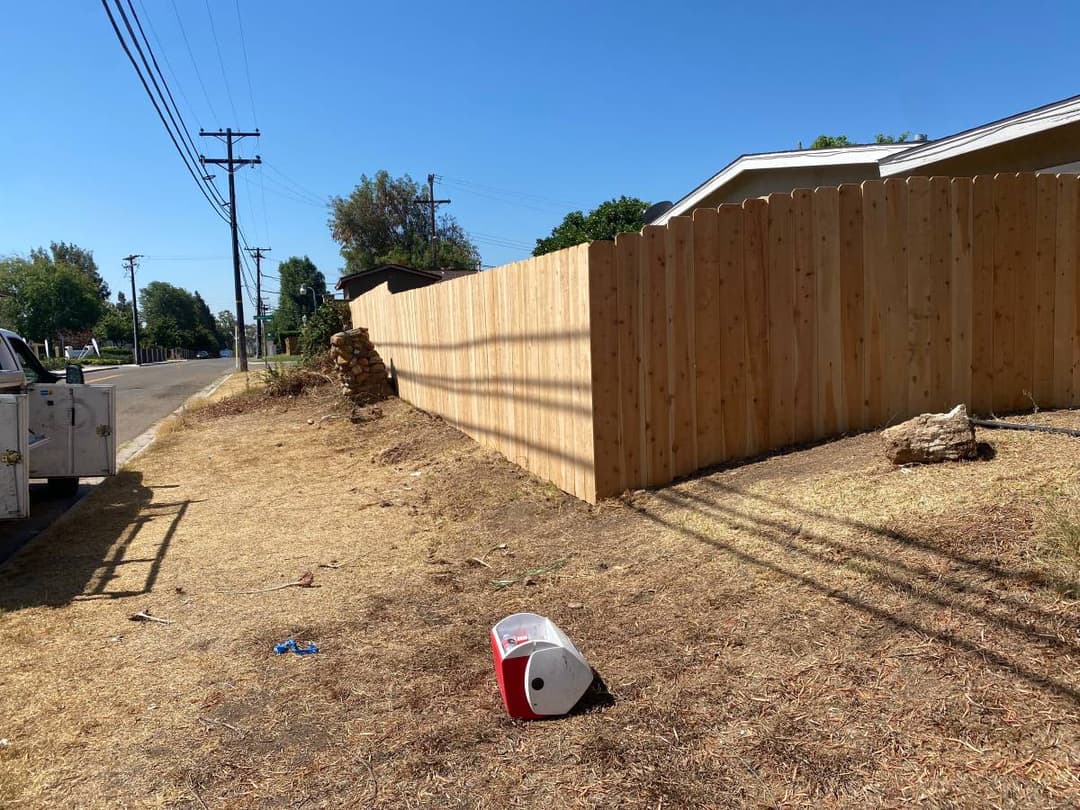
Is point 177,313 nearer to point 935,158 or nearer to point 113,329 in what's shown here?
point 113,329

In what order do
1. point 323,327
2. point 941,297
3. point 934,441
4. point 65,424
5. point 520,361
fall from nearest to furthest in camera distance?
point 934,441 < point 941,297 < point 520,361 < point 65,424 < point 323,327

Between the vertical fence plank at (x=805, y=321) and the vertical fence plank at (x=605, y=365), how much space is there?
4.63 ft

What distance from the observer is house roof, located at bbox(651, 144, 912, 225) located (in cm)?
1062

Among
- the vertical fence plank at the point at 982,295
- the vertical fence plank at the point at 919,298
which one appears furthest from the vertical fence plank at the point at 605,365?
the vertical fence plank at the point at 982,295

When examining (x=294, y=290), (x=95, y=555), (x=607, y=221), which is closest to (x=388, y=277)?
(x=607, y=221)

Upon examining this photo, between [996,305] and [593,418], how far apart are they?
10.9 ft

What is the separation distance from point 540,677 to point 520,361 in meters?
4.51

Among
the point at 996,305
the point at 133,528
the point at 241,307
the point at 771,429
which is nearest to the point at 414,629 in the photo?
the point at 771,429

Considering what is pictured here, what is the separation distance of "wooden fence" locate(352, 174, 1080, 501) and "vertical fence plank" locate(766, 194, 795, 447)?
1cm

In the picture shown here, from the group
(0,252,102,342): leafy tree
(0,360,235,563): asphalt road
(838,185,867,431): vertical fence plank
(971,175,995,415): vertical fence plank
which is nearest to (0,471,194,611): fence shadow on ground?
(0,360,235,563): asphalt road

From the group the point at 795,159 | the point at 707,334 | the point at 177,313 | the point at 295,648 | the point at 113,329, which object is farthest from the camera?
the point at 177,313

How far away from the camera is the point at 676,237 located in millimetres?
5754

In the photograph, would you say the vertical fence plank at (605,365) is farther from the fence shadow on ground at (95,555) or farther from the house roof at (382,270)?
the house roof at (382,270)

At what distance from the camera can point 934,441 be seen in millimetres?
4871
